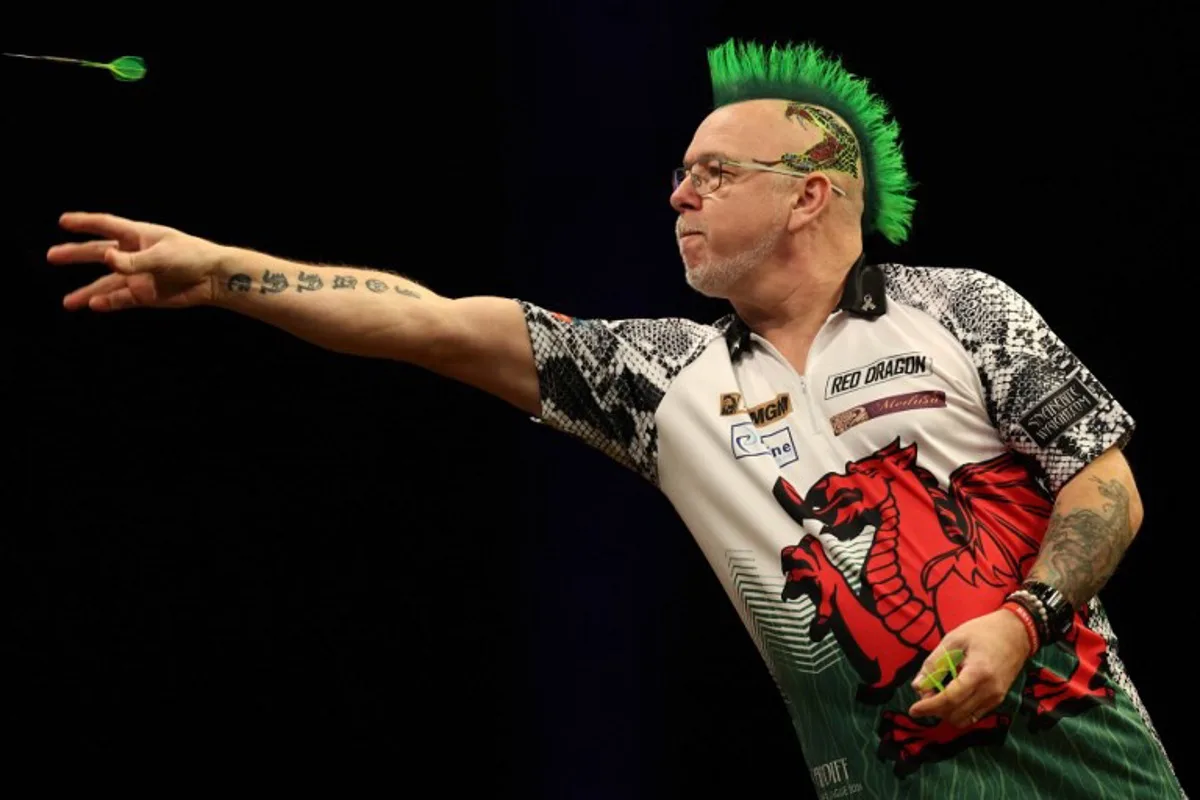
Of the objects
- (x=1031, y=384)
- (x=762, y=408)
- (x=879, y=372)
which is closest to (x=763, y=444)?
(x=762, y=408)

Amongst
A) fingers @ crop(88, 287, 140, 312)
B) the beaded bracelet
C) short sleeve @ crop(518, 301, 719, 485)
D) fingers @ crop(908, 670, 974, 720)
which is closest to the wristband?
the beaded bracelet

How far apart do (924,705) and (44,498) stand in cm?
147

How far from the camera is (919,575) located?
1.81 meters

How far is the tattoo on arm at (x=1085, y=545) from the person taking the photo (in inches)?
68.4

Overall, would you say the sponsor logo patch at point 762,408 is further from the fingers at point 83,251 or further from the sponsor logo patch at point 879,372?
the fingers at point 83,251

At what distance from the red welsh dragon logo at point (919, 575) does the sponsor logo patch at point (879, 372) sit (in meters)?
0.09

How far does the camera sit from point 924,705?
1.59 meters

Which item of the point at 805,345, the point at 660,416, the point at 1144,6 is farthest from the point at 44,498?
the point at 1144,6

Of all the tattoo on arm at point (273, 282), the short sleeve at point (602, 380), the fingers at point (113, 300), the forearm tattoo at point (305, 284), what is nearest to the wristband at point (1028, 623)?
the short sleeve at point (602, 380)

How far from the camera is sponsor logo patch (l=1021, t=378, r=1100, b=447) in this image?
1.84 m

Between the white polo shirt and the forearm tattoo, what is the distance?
0.63 feet

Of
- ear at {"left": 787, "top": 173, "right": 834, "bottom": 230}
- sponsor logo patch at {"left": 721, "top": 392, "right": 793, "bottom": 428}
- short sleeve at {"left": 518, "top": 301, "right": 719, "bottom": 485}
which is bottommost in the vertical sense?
sponsor logo patch at {"left": 721, "top": 392, "right": 793, "bottom": 428}

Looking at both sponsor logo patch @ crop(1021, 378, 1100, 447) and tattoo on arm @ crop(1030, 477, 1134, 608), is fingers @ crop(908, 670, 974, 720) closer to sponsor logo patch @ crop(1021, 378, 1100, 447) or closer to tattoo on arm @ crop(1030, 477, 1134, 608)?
tattoo on arm @ crop(1030, 477, 1134, 608)

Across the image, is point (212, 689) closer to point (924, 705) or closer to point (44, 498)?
point (44, 498)
